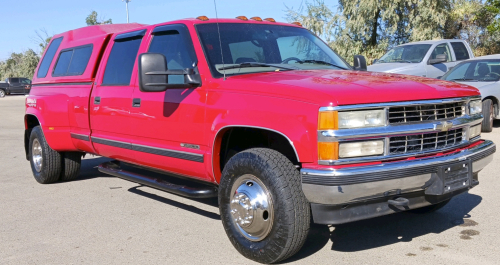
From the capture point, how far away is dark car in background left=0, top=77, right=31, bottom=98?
137 ft

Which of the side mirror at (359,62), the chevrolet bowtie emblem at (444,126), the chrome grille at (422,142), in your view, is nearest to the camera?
the chrome grille at (422,142)

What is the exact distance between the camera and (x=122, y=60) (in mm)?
5688

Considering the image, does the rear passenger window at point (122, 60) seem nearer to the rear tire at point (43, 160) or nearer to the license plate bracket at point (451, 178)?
the rear tire at point (43, 160)

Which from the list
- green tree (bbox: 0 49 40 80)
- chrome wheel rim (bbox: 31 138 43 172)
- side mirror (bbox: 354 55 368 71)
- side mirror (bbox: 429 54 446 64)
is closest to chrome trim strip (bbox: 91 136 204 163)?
chrome wheel rim (bbox: 31 138 43 172)

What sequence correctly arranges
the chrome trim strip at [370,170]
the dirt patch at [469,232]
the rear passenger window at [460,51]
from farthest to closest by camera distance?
the rear passenger window at [460,51] → the dirt patch at [469,232] → the chrome trim strip at [370,170]

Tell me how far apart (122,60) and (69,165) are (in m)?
2.21

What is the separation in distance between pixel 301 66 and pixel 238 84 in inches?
33.0

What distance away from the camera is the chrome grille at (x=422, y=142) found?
3.66 metres

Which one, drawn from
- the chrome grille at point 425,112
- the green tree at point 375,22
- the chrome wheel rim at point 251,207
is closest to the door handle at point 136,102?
the chrome wheel rim at point 251,207

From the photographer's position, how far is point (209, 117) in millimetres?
4371

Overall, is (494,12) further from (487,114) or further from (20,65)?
(20,65)

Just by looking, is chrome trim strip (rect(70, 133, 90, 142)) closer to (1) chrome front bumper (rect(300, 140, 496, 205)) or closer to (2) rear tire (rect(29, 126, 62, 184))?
(2) rear tire (rect(29, 126, 62, 184))

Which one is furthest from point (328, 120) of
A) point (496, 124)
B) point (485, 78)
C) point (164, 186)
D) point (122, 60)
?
point (496, 124)

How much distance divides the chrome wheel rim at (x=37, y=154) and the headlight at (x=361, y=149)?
510 cm
